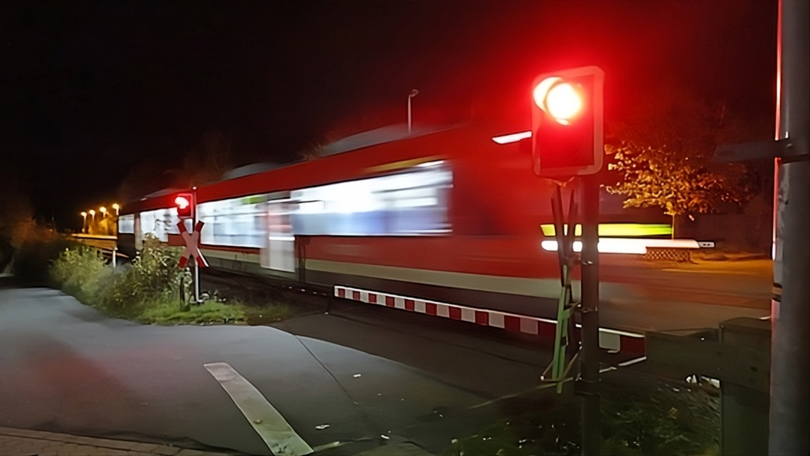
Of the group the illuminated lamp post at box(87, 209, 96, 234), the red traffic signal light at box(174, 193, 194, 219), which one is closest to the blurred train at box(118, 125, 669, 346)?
the red traffic signal light at box(174, 193, 194, 219)

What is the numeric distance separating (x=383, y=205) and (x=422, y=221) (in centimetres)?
117

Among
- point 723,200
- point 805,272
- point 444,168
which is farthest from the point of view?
point 723,200

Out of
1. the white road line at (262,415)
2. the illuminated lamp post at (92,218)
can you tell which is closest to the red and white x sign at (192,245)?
the white road line at (262,415)

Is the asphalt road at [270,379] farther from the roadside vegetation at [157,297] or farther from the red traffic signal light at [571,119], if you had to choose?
the red traffic signal light at [571,119]

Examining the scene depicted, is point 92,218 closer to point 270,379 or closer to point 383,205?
point 383,205

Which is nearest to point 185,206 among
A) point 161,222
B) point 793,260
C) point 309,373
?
point 309,373

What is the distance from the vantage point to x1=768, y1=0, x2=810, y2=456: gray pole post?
2.51m

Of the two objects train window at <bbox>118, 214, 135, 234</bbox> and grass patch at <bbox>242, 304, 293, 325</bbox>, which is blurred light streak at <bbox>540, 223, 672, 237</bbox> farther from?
train window at <bbox>118, 214, 135, 234</bbox>

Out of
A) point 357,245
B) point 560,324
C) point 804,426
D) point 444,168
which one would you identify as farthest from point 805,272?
point 357,245

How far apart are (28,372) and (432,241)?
18.8 feet

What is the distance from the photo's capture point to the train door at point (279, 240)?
15.5 meters

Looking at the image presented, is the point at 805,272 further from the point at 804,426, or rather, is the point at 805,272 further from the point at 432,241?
the point at 432,241

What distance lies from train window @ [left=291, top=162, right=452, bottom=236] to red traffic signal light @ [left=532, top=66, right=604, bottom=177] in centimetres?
635

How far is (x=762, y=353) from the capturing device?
134 inches
